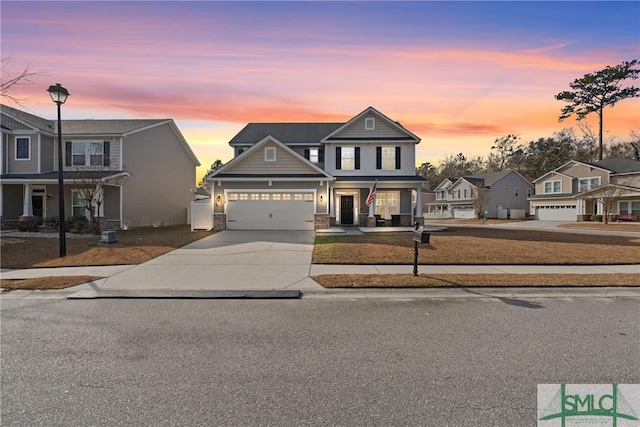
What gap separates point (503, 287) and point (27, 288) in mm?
10702

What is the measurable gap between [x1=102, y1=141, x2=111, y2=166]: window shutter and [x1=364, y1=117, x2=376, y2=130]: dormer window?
17350 millimetres

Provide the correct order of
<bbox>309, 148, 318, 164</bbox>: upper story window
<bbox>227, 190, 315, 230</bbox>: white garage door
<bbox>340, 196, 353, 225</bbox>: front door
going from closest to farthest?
<bbox>227, 190, 315, 230</bbox>: white garage door
<bbox>340, 196, 353, 225</bbox>: front door
<bbox>309, 148, 318, 164</bbox>: upper story window

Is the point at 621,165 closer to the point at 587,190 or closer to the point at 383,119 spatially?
the point at 587,190

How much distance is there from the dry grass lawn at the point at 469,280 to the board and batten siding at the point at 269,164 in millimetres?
12961

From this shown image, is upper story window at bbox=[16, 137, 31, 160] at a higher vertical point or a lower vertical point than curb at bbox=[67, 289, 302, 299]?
higher

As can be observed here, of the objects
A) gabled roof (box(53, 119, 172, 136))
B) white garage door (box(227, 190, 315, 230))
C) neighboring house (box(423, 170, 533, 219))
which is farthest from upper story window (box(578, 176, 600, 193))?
gabled roof (box(53, 119, 172, 136))

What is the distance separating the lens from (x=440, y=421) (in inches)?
112

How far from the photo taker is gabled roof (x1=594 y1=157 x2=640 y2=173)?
34406mm

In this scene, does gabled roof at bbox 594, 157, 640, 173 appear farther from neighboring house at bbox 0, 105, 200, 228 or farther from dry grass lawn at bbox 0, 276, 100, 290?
dry grass lawn at bbox 0, 276, 100, 290

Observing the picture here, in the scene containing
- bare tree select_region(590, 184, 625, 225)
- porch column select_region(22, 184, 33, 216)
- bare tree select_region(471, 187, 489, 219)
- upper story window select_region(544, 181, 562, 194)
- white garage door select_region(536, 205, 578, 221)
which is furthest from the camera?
bare tree select_region(471, 187, 489, 219)

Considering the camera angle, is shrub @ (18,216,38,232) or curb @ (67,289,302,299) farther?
shrub @ (18,216,38,232)

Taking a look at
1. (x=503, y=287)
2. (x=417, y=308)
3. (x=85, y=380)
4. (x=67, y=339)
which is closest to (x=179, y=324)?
(x=67, y=339)

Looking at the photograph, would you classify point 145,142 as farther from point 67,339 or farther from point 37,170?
point 67,339

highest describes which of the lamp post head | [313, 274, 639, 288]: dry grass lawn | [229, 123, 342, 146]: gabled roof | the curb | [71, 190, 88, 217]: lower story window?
[229, 123, 342, 146]: gabled roof
